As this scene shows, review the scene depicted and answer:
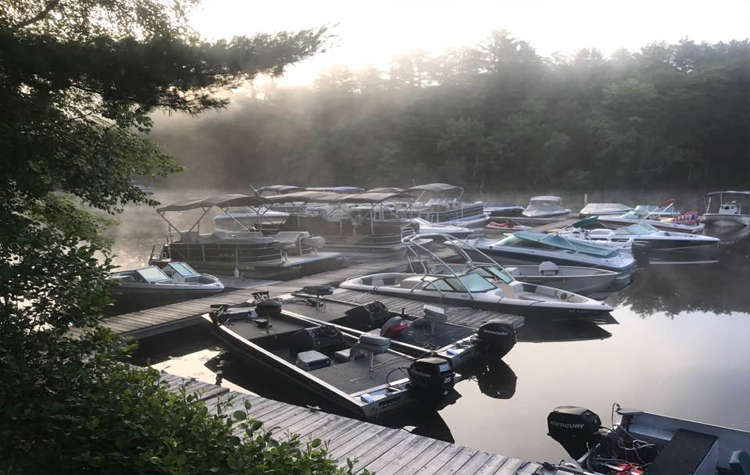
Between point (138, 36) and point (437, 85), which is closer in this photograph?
point (138, 36)

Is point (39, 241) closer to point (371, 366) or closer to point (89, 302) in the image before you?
point (89, 302)

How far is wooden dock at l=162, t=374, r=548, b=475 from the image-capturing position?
4.84 m

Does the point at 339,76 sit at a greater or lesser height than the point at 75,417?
greater

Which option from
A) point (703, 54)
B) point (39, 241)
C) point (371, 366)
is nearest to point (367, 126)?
Answer: point (703, 54)

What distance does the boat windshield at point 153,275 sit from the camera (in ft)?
42.6

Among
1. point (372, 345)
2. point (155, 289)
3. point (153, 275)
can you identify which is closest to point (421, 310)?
point (372, 345)

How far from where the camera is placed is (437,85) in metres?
56.1

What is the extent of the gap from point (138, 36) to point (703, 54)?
57.0m

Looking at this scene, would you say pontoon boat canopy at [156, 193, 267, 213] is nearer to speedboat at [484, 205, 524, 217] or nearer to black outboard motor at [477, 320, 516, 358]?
black outboard motor at [477, 320, 516, 358]

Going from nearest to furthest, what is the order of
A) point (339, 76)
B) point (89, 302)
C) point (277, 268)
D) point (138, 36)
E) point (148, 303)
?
point (89, 302), point (138, 36), point (148, 303), point (277, 268), point (339, 76)

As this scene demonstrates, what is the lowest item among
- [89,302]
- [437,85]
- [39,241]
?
[89,302]

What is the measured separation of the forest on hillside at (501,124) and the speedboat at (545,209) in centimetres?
1364

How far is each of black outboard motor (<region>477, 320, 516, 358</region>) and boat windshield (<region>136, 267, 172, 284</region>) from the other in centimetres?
805

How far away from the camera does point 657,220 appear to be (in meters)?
26.8
